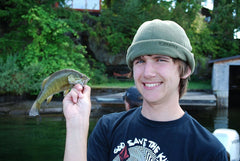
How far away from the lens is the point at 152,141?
4.66 ft

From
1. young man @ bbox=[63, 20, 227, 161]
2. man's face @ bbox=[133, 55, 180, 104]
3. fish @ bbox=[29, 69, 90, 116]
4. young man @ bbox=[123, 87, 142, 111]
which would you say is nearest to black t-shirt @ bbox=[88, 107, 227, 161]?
young man @ bbox=[63, 20, 227, 161]

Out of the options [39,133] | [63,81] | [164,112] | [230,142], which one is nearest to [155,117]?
[164,112]

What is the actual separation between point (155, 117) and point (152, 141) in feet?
0.48

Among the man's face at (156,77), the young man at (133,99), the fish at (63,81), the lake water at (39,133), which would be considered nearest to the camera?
the man's face at (156,77)

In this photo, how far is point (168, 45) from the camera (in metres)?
1.38

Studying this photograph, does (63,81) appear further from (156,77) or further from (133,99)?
(133,99)

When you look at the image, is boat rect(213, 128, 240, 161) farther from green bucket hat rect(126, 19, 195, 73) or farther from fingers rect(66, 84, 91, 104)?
fingers rect(66, 84, 91, 104)

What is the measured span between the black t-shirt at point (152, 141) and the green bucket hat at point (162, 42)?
38 cm

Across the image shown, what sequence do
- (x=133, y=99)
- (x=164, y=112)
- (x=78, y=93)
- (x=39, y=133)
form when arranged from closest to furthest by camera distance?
(x=78, y=93) → (x=164, y=112) → (x=133, y=99) → (x=39, y=133)

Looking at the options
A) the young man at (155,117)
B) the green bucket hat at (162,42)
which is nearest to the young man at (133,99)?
the young man at (155,117)

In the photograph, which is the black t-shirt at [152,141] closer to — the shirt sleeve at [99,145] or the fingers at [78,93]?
the shirt sleeve at [99,145]

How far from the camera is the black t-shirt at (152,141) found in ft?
4.36

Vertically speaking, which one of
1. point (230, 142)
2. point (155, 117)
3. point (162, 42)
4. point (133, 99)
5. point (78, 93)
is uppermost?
point (162, 42)

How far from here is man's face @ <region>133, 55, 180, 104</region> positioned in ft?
4.64
